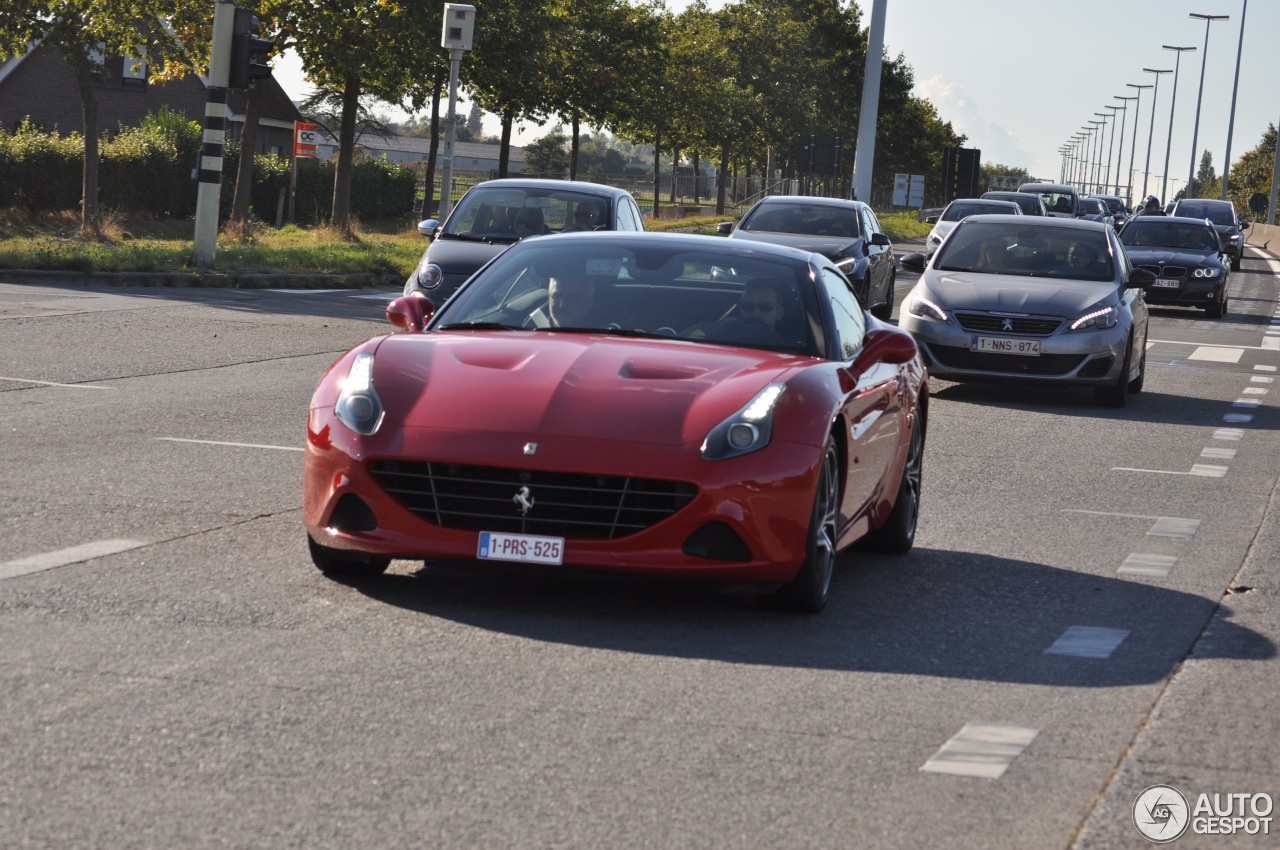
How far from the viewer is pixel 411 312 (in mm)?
7570

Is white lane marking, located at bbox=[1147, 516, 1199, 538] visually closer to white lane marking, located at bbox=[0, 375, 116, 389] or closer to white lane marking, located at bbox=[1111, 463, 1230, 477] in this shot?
white lane marking, located at bbox=[1111, 463, 1230, 477]

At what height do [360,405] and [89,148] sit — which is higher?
[89,148]

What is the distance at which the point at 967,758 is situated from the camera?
4777 mm

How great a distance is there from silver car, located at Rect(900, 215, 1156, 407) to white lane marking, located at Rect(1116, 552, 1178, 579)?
7142 millimetres

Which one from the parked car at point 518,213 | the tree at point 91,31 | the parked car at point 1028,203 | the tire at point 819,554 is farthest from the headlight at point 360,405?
the parked car at point 1028,203

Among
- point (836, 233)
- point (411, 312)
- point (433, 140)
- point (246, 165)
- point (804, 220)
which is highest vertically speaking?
point (433, 140)

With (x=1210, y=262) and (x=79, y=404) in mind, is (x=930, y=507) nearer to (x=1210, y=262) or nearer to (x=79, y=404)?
(x=79, y=404)

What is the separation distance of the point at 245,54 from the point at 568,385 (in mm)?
18750

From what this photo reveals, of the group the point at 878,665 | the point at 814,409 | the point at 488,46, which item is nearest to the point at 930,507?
the point at 814,409

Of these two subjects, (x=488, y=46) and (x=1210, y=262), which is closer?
(x=1210, y=262)

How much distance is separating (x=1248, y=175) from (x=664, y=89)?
77258mm

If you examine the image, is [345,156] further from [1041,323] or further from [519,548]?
[519,548]

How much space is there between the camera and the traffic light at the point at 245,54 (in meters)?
24.0

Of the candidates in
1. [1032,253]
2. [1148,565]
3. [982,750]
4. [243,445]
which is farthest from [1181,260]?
[982,750]
